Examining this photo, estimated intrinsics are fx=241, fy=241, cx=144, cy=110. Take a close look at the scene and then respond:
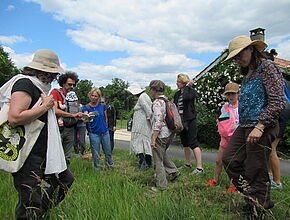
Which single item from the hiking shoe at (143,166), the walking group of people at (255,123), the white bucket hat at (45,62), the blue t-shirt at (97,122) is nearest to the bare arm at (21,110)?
the white bucket hat at (45,62)

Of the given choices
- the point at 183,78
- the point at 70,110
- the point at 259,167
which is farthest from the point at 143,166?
the point at 259,167

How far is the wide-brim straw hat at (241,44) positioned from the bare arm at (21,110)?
1940mm

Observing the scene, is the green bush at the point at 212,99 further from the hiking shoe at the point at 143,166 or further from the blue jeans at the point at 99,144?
the blue jeans at the point at 99,144

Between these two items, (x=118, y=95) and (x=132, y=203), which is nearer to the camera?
(x=132, y=203)

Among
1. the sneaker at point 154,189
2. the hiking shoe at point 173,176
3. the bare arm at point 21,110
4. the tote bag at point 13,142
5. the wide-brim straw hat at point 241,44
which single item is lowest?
the sneaker at point 154,189

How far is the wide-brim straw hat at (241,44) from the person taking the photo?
2.47 meters

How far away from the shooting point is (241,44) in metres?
2.51

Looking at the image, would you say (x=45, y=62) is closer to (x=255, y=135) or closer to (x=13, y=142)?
(x=13, y=142)

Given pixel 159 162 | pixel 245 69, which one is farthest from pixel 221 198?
pixel 245 69

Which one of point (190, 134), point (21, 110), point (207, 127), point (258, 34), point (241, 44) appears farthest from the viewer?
point (258, 34)

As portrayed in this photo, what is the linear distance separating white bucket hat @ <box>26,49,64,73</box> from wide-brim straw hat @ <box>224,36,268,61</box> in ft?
5.72

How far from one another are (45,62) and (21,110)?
531 millimetres

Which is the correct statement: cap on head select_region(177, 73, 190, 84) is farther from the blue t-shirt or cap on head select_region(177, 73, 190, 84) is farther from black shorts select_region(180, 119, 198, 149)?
the blue t-shirt

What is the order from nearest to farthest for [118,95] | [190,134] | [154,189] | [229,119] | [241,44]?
[241,44] → [154,189] → [229,119] → [190,134] → [118,95]
